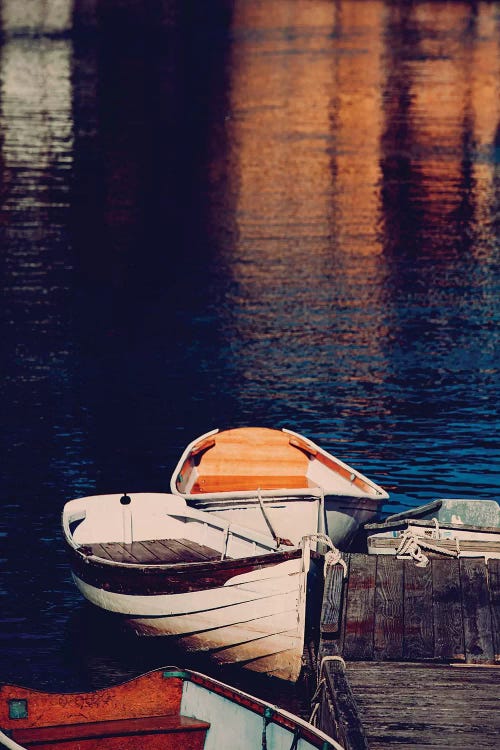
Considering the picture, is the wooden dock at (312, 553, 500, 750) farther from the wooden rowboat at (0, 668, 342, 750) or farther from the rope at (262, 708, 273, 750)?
the wooden rowboat at (0, 668, 342, 750)

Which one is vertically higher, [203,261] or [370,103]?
[370,103]

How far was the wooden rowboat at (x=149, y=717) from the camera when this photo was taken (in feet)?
48.5

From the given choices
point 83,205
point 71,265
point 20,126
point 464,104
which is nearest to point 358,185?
point 83,205

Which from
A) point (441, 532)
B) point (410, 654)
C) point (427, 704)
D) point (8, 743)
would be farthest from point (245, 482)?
point (8, 743)

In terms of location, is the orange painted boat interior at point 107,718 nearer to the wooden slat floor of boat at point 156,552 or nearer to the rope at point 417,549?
the wooden slat floor of boat at point 156,552

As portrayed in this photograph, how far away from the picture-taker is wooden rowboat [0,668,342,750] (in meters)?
14.8

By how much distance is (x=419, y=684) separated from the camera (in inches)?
642

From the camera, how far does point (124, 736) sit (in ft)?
49.4

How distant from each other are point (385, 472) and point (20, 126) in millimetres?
55436

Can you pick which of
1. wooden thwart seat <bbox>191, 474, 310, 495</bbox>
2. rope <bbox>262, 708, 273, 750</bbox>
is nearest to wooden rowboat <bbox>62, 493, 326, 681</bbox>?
wooden thwart seat <bbox>191, 474, 310, 495</bbox>

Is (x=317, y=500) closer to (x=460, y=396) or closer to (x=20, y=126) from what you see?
(x=460, y=396)

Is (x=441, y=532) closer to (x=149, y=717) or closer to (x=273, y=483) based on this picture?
(x=273, y=483)

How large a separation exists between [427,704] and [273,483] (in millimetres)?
8175

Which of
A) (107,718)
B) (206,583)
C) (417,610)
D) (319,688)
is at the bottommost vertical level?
(319,688)
